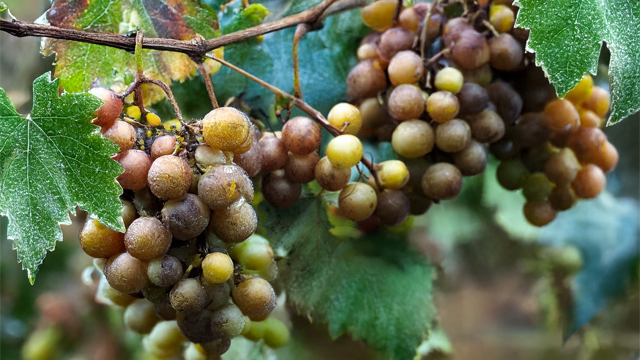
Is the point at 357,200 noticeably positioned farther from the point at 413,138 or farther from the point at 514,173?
the point at 514,173

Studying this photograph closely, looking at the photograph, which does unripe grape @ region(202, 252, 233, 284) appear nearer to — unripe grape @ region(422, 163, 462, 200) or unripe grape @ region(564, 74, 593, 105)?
unripe grape @ region(422, 163, 462, 200)

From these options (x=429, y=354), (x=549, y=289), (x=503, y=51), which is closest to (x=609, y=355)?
(x=549, y=289)

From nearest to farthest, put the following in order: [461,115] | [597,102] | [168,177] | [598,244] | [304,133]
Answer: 1. [168,177]
2. [304,133]
3. [461,115]
4. [597,102]
5. [598,244]

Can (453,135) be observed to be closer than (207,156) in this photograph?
No

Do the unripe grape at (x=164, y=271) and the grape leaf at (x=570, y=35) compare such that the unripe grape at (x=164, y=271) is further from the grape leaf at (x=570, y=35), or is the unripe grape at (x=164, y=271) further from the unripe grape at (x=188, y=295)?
the grape leaf at (x=570, y=35)

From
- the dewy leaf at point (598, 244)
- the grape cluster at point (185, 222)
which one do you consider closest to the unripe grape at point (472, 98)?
the grape cluster at point (185, 222)

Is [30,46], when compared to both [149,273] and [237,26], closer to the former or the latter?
[237,26]

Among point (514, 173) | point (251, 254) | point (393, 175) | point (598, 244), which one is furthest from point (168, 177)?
point (598, 244)
